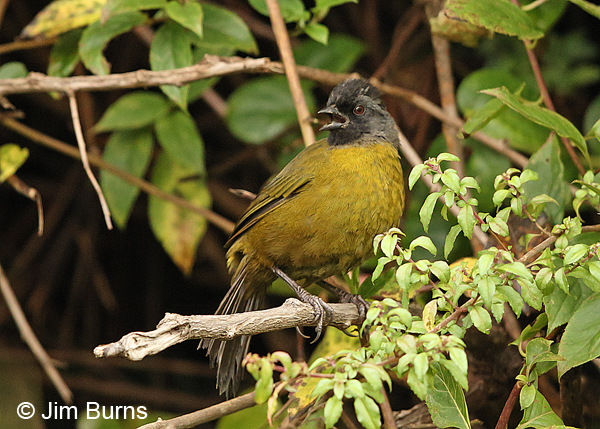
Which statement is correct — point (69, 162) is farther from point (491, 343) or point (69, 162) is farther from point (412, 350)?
point (412, 350)

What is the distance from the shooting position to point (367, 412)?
1.17 m

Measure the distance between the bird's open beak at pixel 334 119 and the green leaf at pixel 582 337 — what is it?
1.26m

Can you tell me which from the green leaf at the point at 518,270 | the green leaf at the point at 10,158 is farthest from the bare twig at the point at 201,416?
the green leaf at the point at 10,158

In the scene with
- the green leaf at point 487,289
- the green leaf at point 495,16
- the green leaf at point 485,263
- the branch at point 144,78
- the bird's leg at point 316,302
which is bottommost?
the bird's leg at point 316,302

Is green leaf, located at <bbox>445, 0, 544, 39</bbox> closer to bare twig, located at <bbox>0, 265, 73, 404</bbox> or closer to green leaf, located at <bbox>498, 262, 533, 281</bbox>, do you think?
green leaf, located at <bbox>498, 262, 533, 281</bbox>

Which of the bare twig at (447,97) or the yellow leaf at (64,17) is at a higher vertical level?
the yellow leaf at (64,17)

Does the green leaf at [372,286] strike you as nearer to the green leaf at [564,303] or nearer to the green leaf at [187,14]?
the green leaf at [564,303]

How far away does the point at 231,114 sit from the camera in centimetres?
321

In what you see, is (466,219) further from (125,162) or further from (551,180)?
(125,162)

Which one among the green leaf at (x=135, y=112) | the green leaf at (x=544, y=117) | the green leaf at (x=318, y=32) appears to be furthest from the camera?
the green leaf at (x=135, y=112)

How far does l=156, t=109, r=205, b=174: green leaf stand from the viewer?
2.91 metres

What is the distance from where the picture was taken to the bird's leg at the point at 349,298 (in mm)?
2270

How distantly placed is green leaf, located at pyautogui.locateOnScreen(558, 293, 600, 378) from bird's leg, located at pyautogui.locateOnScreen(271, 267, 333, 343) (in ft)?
2.43

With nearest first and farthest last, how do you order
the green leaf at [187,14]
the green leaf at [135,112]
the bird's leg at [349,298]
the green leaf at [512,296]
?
1. the green leaf at [512,296]
2. the bird's leg at [349,298]
3. the green leaf at [187,14]
4. the green leaf at [135,112]
